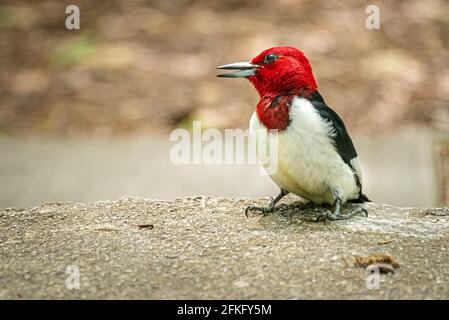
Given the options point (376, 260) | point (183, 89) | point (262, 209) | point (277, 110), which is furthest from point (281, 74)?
point (183, 89)

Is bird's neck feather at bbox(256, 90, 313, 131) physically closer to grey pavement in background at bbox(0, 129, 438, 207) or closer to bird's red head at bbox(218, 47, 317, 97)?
bird's red head at bbox(218, 47, 317, 97)

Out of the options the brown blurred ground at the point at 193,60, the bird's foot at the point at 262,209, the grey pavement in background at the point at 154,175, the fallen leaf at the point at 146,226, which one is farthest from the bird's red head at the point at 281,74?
the brown blurred ground at the point at 193,60

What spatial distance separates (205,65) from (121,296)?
19.0 feet

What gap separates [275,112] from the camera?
13.0 feet

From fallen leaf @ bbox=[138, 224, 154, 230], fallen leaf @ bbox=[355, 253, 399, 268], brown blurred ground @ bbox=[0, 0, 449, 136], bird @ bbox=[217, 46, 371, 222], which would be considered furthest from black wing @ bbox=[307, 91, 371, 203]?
brown blurred ground @ bbox=[0, 0, 449, 136]

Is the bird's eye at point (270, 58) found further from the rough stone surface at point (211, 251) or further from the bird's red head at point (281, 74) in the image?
the rough stone surface at point (211, 251)

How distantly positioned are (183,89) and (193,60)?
26.3 inches

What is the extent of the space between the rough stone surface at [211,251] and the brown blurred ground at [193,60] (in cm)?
328

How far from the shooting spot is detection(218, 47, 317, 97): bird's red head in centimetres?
409

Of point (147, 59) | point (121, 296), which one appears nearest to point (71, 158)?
point (147, 59)

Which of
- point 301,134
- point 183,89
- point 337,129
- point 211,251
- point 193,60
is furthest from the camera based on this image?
point 193,60

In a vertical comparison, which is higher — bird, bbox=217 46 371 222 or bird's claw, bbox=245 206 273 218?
bird, bbox=217 46 371 222

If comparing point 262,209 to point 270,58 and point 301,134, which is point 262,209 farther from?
point 270,58

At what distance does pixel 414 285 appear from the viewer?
3100 mm
